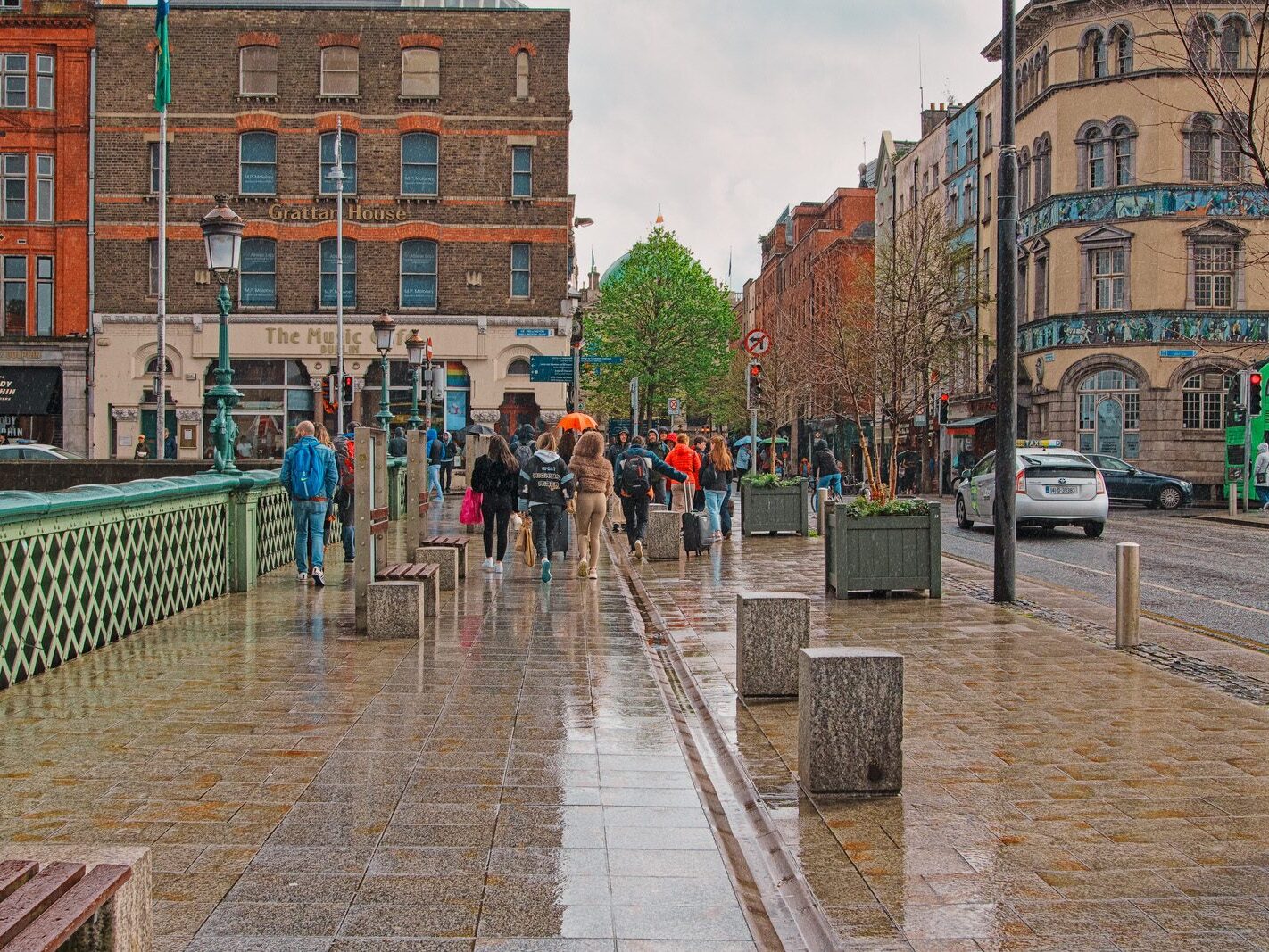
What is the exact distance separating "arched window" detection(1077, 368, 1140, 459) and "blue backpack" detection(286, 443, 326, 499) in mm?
33757

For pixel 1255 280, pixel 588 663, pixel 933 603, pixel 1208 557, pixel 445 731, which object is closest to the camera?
pixel 445 731

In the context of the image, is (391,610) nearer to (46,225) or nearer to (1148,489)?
(1148,489)

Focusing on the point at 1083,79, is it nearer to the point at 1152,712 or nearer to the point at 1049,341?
the point at 1049,341

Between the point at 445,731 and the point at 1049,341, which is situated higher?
the point at 1049,341

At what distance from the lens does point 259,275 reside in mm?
44750

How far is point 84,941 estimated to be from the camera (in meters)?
3.15

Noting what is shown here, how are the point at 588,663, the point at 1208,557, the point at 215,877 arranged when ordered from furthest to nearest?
the point at 1208,557
the point at 588,663
the point at 215,877

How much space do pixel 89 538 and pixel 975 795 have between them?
23.3ft

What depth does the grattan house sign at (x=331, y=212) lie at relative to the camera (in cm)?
4453

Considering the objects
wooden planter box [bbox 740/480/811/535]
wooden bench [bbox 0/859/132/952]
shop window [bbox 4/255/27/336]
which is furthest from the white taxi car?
shop window [bbox 4/255/27/336]

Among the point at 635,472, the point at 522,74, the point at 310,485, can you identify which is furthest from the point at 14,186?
the point at 310,485

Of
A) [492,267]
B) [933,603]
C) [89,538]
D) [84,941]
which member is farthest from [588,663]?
[492,267]

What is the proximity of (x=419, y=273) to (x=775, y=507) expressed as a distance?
945 inches

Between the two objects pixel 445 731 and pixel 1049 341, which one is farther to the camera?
pixel 1049 341
